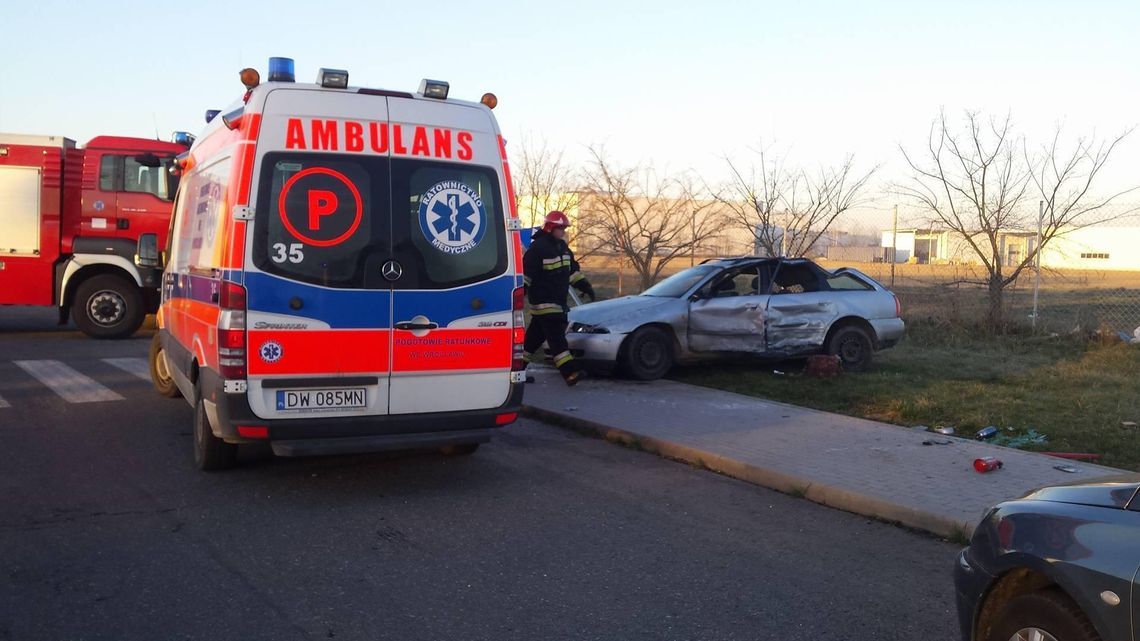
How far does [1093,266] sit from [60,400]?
1720 cm

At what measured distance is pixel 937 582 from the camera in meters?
5.16

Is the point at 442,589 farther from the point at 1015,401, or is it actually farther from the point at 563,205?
the point at 563,205

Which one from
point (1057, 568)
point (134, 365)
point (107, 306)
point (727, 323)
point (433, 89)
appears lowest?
point (134, 365)

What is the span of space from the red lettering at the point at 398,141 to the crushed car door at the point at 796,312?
606 cm

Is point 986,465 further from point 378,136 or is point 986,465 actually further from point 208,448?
point 208,448

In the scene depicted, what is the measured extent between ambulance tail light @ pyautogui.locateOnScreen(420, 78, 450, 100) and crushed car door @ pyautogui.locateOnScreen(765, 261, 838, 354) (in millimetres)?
5851

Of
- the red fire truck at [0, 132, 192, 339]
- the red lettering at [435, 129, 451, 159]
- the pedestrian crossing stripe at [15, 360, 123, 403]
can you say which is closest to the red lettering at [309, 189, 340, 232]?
the red lettering at [435, 129, 451, 159]

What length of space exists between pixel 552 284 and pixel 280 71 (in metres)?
4.63

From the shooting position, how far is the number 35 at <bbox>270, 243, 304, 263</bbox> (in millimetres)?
6207

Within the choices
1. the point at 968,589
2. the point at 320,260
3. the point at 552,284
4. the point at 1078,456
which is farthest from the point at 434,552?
the point at 552,284

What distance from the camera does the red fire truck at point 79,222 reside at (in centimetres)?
1541

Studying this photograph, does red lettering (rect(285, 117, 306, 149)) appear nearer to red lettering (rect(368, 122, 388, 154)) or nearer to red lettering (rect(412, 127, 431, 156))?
red lettering (rect(368, 122, 388, 154))

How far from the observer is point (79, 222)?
15.6 metres

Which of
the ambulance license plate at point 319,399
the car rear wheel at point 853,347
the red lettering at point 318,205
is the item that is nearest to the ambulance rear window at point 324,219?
the red lettering at point 318,205
